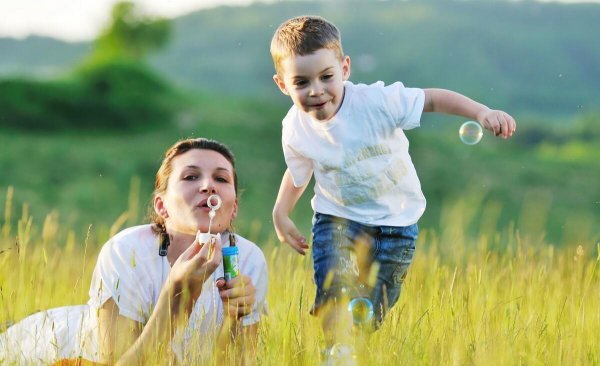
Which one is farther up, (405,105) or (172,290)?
(405,105)

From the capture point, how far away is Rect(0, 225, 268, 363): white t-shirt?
3.81 m

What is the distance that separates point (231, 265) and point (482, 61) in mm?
41322

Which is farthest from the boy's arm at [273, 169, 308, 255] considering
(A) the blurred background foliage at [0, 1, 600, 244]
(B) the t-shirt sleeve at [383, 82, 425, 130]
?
(A) the blurred background foliage at [0, 1, 600, 244]

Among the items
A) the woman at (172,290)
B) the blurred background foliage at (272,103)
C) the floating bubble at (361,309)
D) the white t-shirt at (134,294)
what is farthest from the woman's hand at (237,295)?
the blurred background foliage at (272,103)

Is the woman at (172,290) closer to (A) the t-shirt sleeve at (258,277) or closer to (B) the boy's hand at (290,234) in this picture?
(A) the t-shirt sleeve at (258,277)

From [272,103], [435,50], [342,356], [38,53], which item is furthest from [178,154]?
[38,53]

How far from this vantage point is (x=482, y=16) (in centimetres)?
5062

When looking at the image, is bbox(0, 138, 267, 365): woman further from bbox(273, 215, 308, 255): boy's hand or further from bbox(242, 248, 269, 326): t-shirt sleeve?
bbox(273, 215, 308, 255): boy's hand

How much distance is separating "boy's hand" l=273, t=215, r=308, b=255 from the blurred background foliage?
15.9 metres

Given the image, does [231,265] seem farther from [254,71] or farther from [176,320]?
[254,71]

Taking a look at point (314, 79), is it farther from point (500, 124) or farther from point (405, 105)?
point (500, 124)

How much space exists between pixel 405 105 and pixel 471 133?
1.47ft

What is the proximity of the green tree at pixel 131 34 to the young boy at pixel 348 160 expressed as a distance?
38.7 meters

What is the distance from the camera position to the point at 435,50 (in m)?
45.0
